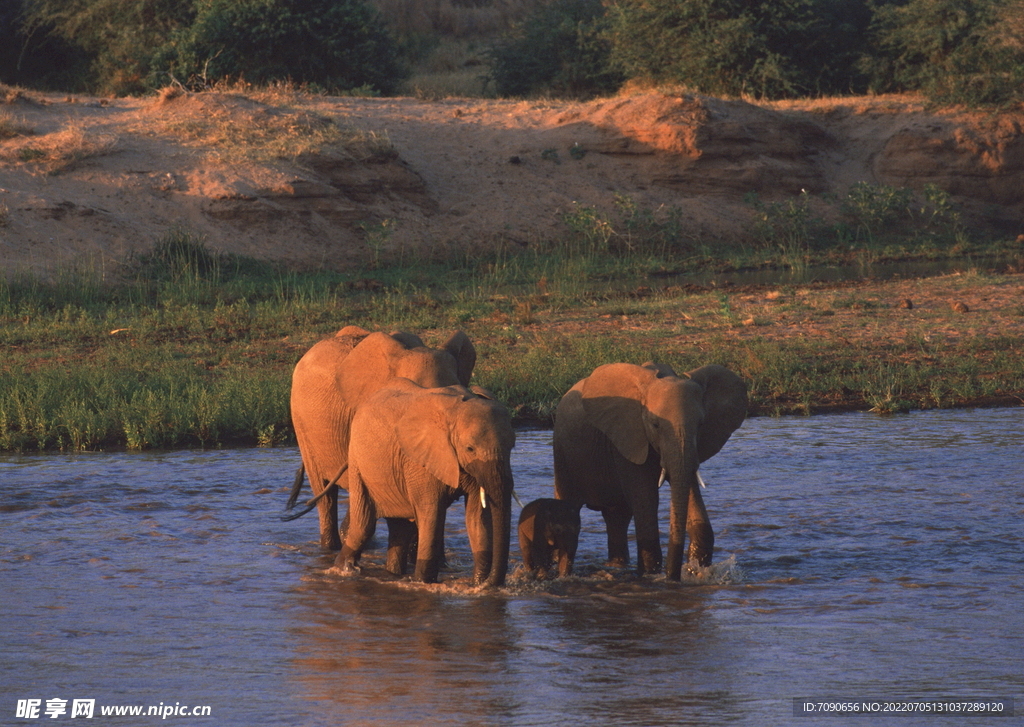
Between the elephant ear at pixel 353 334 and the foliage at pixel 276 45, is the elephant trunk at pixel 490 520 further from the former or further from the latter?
the foliage at pixel 276 45

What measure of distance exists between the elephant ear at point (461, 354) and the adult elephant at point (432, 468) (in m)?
0.62

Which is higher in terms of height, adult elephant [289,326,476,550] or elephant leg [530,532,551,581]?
adult elephant [289,326,476,550]

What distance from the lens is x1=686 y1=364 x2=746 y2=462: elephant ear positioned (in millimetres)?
6133

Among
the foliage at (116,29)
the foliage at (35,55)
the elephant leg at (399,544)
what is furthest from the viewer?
the foliage at (35,55)

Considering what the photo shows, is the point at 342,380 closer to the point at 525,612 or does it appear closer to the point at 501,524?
the point at 501,524

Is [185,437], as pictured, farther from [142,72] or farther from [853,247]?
[142,72]

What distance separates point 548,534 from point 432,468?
854 millimetres

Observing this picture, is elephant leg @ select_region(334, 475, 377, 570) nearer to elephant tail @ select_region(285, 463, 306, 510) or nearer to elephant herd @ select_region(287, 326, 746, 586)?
elephant herd @ select_region(287, 326, 746, 586)

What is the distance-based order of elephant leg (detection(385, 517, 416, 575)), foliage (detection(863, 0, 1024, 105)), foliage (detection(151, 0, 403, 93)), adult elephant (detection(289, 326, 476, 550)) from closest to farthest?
adult elephant (detection(289, 326, 476, 550))
elephant leg (detection(385, 517, 416, 575))
foliage (detection(863, 0, 1024, 105))
foliage (detection(151, 0, 403, 93))

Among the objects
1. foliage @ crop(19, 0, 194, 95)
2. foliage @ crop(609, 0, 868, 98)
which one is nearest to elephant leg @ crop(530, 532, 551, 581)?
foliage @ crop(609, 0, 868, 98)

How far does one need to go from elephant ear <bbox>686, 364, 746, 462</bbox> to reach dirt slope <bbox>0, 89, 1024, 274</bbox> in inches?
485

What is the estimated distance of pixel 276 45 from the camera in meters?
27.4

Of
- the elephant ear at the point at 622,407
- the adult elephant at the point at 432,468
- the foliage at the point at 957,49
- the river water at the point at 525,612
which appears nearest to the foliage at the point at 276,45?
the foliage at the point at 957,49

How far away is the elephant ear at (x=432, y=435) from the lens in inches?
215
